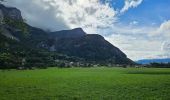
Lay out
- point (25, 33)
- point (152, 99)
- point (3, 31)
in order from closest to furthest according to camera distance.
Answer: point (152, 99)
point (25, 33)
point (3, 31)

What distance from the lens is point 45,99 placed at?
3522 cm

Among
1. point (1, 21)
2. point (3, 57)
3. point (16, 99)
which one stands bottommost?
point (16, 99)

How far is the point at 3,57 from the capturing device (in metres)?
55.3

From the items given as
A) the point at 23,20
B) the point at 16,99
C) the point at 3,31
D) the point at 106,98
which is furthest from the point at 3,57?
the point at 106,98

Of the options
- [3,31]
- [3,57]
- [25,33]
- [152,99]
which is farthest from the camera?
[3,57]

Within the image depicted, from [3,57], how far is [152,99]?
97.7 ft

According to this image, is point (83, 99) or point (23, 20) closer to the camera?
point (83, 99)

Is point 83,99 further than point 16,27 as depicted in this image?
No

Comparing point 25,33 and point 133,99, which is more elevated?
point 25,33

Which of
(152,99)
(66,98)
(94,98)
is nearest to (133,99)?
(152,99)

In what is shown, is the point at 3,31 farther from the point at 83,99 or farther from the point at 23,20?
the point at 83,99

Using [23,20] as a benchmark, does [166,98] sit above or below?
below

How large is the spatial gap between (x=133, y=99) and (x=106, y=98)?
2.98 metres

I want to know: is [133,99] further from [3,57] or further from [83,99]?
[3,57]
